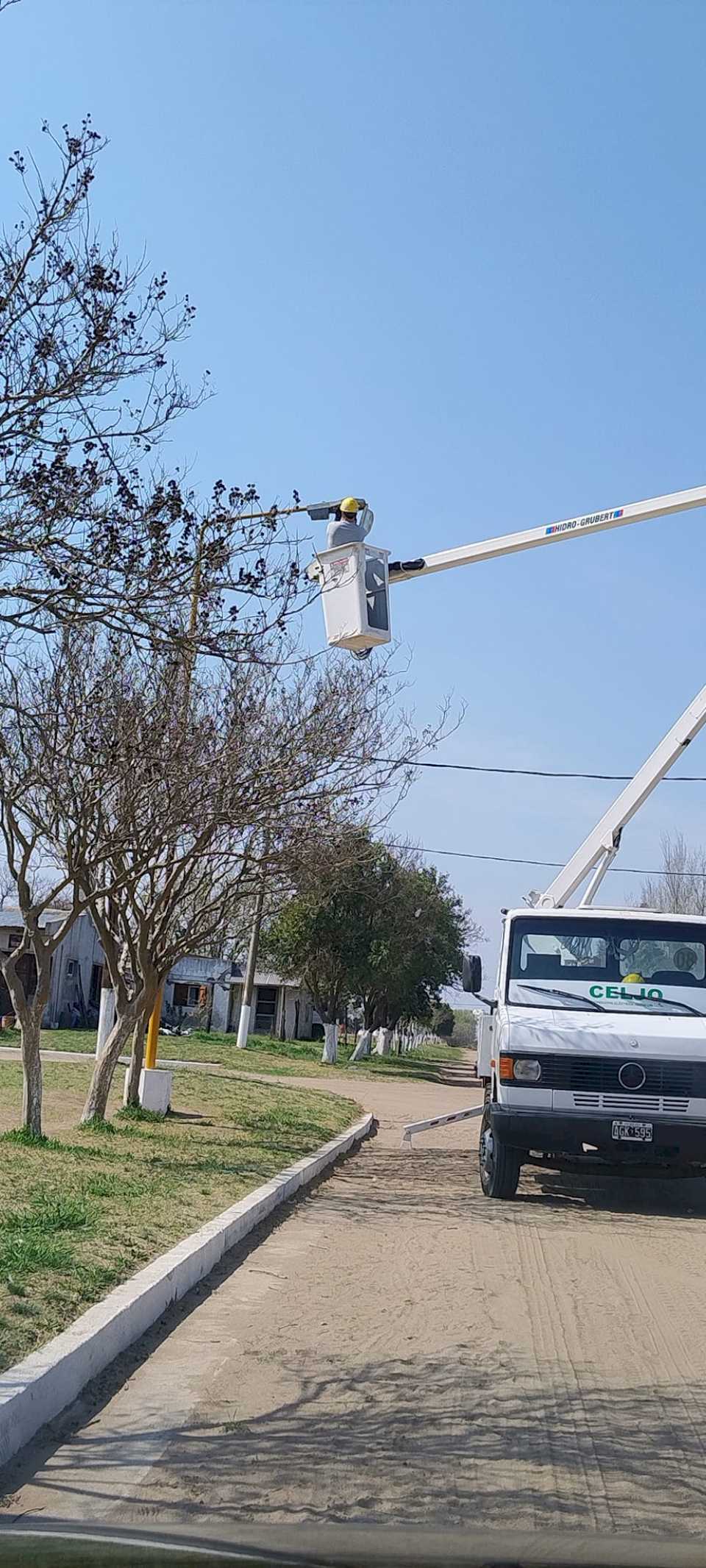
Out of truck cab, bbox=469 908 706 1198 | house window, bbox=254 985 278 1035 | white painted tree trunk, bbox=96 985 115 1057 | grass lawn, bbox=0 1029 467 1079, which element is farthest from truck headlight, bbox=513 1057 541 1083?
house window, bbox=254 985 278 1035

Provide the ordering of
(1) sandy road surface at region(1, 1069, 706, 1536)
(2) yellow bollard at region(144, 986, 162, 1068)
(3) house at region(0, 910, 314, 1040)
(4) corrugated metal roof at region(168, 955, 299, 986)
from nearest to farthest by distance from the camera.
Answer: (1) sandy road surface at region(1, 1069, 706, 1536) → (2) yellow bollard at region(144, 986, 162, 1068) → (3) house at region(0, 910, 314, 1040) → (4) corrugated metal roof at region(168, 955, 299, 986)

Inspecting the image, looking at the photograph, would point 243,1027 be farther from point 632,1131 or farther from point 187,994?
point 632,1131

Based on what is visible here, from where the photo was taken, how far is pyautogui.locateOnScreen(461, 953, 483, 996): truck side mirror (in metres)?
12.9

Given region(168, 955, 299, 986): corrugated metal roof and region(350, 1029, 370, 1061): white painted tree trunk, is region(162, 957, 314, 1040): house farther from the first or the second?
region(350, 1029, 370, 1061): white painted tree trunk

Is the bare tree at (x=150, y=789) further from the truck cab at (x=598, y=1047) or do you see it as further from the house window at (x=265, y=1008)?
the house window at (x=265, y=1008)

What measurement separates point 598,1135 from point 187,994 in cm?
5228

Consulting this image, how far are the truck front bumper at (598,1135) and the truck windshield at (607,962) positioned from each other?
1.08 meters

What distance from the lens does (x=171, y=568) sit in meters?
7.12

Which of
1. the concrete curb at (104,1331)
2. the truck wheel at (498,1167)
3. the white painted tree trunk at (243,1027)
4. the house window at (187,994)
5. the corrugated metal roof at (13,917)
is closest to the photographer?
the concrete curb at (104,1331)

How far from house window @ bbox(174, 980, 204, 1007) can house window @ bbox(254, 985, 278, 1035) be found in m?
3.13

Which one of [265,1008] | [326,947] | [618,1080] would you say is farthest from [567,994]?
[265,1008]

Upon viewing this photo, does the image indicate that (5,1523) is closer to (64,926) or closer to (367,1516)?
(367,1516)

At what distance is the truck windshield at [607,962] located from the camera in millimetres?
11805

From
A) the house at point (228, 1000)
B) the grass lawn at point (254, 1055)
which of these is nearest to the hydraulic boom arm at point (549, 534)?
the grass lawn at point (254, 1055)
